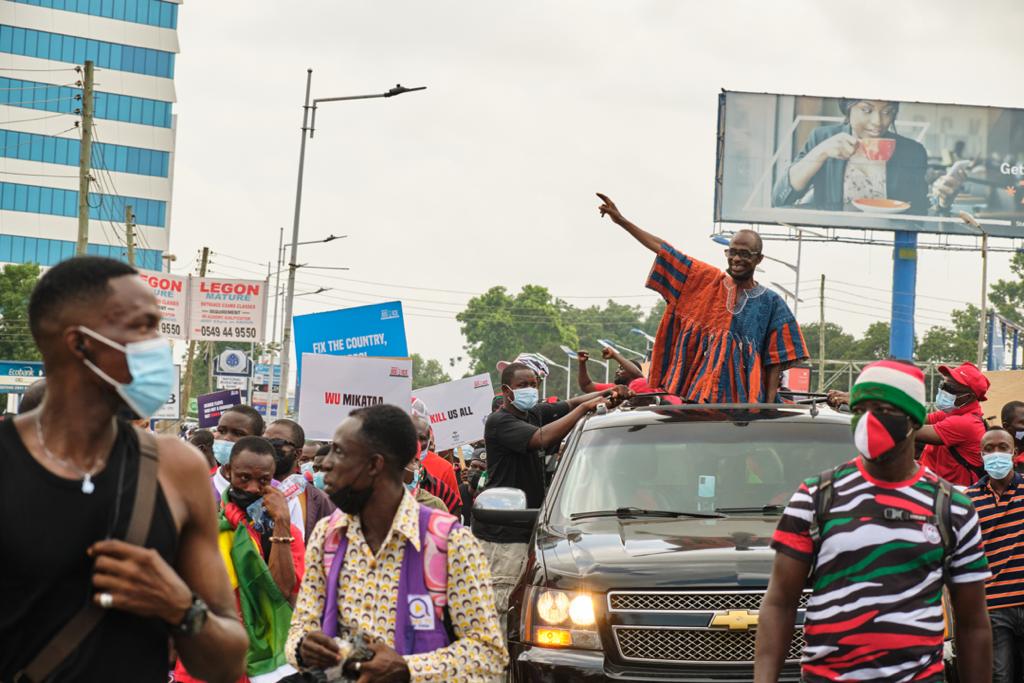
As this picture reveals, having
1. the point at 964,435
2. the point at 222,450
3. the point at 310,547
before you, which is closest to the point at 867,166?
the point at 964,435

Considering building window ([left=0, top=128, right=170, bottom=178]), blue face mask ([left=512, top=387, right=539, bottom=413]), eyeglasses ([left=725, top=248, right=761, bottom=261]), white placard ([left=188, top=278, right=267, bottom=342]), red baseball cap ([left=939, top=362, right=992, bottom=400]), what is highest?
building window ([left=0, top=128, right=170, bottom=178])

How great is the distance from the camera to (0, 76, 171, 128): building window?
83.3 metres

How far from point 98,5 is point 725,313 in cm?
8289

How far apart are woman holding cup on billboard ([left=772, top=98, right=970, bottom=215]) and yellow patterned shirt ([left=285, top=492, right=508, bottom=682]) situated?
5311 cm

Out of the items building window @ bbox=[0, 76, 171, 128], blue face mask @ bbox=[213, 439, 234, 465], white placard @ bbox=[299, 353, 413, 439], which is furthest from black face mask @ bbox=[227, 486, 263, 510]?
building window @ bbox=[0, 76, 171, 128]

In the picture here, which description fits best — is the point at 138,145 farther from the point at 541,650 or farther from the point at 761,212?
the point at 541,650

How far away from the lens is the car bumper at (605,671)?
6.18 meters

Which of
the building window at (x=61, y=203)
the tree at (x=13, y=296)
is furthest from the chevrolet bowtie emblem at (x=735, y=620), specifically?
the building window at (x=61, y=203)

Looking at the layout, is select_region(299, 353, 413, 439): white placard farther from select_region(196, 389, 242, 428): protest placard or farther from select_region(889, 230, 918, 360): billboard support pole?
select_region(889, 230, 918, 360): billboard support pole

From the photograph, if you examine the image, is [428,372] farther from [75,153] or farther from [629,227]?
[629,227]

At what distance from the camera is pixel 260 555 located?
6426 mm

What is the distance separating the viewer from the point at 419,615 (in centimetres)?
448

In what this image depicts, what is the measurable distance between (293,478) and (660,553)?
208 centimetres

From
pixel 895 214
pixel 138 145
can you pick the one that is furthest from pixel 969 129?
pixel 138 145
